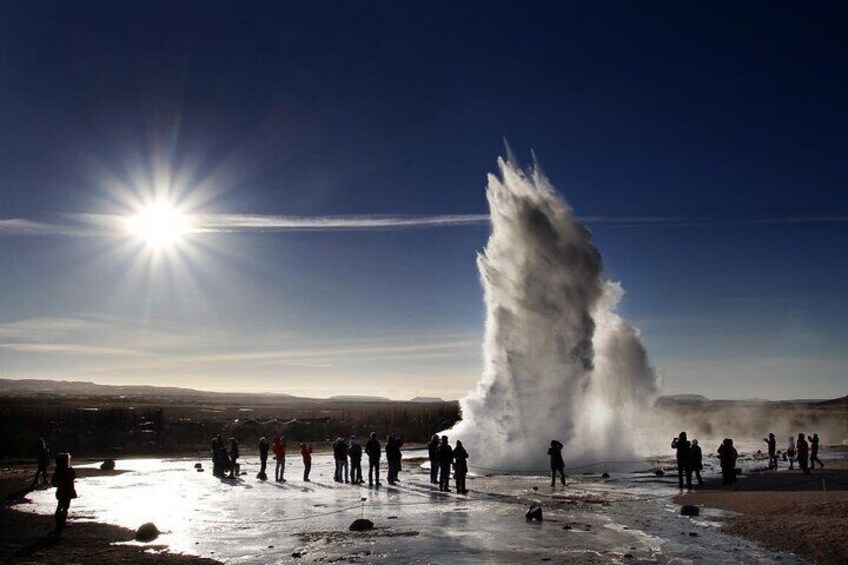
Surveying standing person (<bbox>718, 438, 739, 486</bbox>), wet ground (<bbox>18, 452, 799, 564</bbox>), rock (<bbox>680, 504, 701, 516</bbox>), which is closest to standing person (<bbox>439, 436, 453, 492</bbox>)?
wet ground (<bbox>18, 452, 799, 564</bbox>)

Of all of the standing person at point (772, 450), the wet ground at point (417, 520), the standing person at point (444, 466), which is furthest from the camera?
the standing person at point (772, 450)

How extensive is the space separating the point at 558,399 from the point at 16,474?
24.1 meters

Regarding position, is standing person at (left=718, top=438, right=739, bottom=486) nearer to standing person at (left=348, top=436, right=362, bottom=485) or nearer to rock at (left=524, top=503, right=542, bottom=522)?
rock at (left=524, top=503, right=542, bottom=522)

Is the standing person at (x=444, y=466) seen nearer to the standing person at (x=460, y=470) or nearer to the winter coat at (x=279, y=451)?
the standing person at (x=460, y=470)

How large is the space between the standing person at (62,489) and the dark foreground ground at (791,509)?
14.8m

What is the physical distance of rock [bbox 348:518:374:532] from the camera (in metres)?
15.9

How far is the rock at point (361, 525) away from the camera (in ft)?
52.3

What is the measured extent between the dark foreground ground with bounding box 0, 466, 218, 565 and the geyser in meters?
20.4

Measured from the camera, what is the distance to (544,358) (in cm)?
3662

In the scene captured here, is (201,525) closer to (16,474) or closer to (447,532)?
(447,532)

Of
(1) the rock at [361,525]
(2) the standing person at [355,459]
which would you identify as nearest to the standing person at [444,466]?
(2) the standing person at [355,459]

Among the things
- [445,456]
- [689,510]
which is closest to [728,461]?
[689,510]

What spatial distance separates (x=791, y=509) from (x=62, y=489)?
57.8ft

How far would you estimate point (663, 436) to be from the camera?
199 ft
